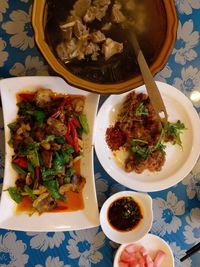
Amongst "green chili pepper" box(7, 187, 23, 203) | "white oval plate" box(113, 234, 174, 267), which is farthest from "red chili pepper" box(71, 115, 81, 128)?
"white oval plate" box(113, 234, 174, 267)

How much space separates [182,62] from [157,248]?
3.78 ft

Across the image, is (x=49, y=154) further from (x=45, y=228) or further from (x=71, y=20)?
(x=71, y=20)

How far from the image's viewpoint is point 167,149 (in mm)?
2252

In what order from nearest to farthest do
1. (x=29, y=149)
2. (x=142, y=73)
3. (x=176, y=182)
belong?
(x=142, y=73) → (x=29, y=149) → (x=176, y=182)

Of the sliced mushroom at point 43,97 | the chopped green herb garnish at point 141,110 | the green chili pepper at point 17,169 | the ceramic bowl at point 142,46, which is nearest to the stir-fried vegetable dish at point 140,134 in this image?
the chopped green herb garnish at point 141,110

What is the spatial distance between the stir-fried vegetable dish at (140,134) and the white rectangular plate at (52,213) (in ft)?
0.62

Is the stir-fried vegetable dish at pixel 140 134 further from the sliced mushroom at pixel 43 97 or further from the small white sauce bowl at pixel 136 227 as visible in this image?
the sliced mushroom at pixel 43 97

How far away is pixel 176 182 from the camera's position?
7.27 feet

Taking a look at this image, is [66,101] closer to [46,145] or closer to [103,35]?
[46,145]

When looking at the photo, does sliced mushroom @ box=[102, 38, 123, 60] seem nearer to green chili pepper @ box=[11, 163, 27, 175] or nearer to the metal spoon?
the metal spoon

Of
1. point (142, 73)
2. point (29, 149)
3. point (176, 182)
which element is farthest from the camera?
point (176, 182)

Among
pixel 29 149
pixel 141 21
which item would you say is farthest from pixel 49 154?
pixel 141 21

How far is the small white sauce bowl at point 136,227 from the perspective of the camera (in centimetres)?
218

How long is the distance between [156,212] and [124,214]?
0.69 ft
